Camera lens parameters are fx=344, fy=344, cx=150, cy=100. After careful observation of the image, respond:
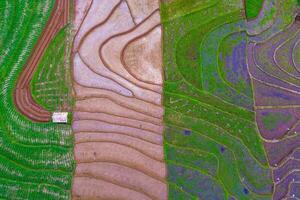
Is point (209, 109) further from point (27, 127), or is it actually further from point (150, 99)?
point (27, 127)

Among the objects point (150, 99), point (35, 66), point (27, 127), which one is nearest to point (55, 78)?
point (35, 66)

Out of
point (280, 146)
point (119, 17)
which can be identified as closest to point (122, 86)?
point (119, 17)

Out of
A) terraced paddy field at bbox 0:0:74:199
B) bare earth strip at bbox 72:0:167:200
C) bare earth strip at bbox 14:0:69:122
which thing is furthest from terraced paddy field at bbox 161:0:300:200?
bare earth strip at bbox 14:0:69:122

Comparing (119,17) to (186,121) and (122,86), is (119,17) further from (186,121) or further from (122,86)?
(186,121)

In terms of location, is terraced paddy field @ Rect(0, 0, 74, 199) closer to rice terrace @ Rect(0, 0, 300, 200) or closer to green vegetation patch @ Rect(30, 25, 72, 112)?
rice terrace @ Rect(0, 0, 300, 200)

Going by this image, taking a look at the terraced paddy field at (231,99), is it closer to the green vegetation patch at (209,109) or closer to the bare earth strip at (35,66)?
the green vegetation patch at (209,109)

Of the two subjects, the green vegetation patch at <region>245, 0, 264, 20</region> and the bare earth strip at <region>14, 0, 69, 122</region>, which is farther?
the green vegetation patch at <region>245, 0, 264, 20</region>

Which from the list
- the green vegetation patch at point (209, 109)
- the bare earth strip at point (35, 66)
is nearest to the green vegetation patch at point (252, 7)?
the green vegetation patch at point (209, 109)
